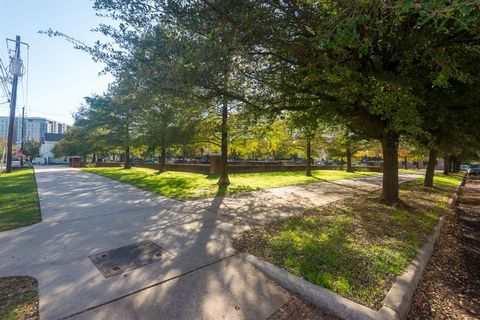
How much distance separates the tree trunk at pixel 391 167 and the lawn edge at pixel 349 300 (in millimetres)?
5079

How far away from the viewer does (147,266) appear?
12.3ft

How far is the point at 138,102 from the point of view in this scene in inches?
283

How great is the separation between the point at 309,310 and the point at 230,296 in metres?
0.93

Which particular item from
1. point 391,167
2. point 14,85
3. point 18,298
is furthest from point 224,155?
point 14,85

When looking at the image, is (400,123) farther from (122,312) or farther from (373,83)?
(122,312)

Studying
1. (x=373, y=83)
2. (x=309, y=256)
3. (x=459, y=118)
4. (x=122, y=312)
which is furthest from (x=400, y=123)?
(x=122, y=312)

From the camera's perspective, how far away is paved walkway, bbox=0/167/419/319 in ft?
9.18

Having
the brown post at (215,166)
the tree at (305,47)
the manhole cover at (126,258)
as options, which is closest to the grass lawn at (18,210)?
the manhole cover at (126,258)

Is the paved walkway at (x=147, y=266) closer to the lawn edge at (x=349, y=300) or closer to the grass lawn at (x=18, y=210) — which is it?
the lawn edge at (x=349, y=300)

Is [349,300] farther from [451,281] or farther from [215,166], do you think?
[215,166]

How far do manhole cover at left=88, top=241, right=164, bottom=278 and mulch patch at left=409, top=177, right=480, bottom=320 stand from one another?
142 inches

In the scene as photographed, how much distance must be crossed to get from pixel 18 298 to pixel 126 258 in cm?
134

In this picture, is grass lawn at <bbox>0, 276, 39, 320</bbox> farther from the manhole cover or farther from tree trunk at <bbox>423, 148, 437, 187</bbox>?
tree trunk at <bbox>423, 148, 437, 187</bbox>

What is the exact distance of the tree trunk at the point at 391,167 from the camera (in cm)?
849
